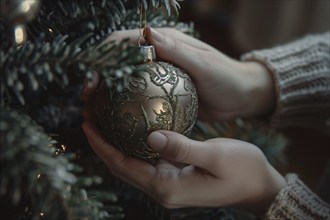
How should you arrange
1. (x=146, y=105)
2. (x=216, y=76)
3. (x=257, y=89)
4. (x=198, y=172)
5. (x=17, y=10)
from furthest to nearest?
(x=257, y=89)
(x=216, y=76)
(x=198, y=172)
(x=146, y=105)
(x=17, y=10)

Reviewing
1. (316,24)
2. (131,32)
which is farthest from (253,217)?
(316,24)

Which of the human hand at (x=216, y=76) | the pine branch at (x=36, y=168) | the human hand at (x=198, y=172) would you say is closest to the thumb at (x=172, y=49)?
the human hand at (x=216, y=76)

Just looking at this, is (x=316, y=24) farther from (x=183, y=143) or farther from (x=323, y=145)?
(x=183, y=143)

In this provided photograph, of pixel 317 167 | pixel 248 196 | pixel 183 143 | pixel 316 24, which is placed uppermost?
pixel 183 143

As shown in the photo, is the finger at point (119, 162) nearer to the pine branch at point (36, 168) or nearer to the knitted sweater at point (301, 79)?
the pine branch at point (36, 168)

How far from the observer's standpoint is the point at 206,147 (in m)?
0.50

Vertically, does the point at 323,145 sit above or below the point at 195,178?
below

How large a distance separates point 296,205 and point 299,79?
29 centimetres

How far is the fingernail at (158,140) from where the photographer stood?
1.46ft

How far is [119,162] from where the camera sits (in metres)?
0.51

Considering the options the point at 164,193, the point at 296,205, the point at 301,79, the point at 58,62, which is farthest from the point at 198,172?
the point at 301,79

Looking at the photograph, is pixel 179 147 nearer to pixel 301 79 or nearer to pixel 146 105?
pixel 146 105

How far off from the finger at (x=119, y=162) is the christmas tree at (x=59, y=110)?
0.03m

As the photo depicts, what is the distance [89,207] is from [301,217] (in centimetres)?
35
